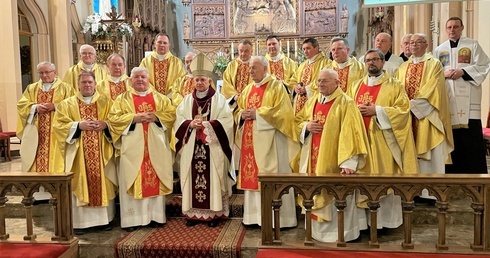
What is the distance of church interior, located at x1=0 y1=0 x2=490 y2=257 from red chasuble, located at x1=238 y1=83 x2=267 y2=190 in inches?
19.6

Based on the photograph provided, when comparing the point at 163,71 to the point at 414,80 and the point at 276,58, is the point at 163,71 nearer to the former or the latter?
the point at 276,58

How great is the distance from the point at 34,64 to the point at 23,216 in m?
4.71

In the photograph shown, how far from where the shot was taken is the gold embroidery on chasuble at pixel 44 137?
5.41m

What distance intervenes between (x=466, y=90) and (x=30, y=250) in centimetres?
470

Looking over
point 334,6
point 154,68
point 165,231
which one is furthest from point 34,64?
point 334,6

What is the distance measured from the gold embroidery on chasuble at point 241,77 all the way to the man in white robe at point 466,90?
2.49m

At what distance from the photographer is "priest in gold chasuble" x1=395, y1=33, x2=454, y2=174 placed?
181 inches

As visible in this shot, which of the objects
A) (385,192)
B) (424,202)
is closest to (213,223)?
(385,192)

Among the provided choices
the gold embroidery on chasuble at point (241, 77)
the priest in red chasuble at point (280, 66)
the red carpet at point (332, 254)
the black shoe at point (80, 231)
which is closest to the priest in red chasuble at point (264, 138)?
the red carpet at point (332, 254)

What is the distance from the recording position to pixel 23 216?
5.53m

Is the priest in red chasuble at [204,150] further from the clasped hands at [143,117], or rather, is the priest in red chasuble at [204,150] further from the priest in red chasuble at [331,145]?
the priest in red chasuble at [331,145]

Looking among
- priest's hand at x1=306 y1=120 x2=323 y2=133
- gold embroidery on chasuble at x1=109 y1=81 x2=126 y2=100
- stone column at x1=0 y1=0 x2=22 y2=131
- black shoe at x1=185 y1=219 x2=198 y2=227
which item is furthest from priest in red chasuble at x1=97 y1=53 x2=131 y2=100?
stone column at x1=0 y1=0 x2=22 y2=131

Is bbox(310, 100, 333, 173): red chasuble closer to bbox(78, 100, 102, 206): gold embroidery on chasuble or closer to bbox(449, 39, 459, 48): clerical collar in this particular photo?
bbox(449, 39, 459, 48): clerical collar

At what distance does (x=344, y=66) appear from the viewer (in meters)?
5.25
